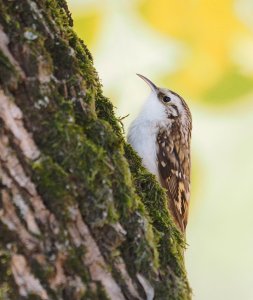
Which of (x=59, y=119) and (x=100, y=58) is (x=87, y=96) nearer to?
(x=59, y=119)

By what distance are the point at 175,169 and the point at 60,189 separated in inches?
78.5

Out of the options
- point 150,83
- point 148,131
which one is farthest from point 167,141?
point 150,83

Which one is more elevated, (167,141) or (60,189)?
(167,141)

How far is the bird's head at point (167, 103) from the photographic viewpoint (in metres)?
3.44

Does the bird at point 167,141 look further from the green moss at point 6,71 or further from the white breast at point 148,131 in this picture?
the green moss at point 6,71

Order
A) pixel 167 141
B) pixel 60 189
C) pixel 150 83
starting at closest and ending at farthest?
pixel 60 189 < pixel 150 83 < pixel 167 141

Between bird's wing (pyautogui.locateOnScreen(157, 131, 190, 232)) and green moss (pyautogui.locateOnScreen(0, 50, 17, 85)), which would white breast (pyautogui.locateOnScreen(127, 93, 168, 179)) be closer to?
bird's wing (pyautogui.locateOnScreen(157, 131, 190, 232))

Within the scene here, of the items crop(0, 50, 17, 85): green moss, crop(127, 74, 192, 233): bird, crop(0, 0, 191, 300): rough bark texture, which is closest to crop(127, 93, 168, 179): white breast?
crop(127, 74, 192, 233): bird

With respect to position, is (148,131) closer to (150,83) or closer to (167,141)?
(167,141)

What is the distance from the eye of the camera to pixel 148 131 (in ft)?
11.1

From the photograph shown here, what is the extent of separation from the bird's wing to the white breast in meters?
0.05

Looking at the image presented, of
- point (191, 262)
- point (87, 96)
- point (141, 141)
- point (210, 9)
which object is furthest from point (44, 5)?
point (191, 262)

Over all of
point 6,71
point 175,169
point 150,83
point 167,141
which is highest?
point 150,83

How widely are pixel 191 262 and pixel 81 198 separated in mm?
2280
